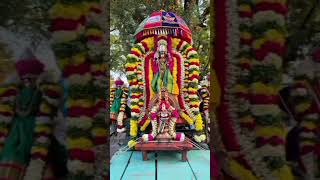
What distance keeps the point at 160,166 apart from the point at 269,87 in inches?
120

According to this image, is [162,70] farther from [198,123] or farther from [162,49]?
[198,123]

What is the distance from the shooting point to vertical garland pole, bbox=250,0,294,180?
1.22 m

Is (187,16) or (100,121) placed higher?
(187,16)

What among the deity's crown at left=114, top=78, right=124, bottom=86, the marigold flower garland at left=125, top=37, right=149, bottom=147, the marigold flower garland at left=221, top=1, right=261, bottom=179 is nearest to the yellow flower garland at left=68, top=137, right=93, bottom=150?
the marigold flower garland at left=221, top=1, right=261, bottom=179

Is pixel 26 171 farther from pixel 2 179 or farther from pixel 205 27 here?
pixel 205 27

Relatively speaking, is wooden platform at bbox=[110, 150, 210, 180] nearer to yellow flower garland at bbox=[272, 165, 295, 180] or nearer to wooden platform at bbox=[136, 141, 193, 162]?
wooden platform at bbox=[136, 141, 193, 162]

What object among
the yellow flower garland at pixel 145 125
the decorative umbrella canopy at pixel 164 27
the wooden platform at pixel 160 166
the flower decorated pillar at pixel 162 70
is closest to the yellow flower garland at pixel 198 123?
the flower decorated pillar at pixel 162 70

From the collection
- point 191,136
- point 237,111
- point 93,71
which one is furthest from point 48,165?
point 191,136

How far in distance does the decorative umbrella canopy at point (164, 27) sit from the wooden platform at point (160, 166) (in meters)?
1.47

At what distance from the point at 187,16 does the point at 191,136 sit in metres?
3.03

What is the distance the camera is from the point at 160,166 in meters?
4.16

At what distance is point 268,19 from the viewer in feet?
4.05

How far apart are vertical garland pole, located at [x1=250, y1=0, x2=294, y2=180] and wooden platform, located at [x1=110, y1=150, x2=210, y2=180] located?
2.32 metres

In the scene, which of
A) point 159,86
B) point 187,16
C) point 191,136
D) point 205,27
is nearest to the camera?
point 159,86
